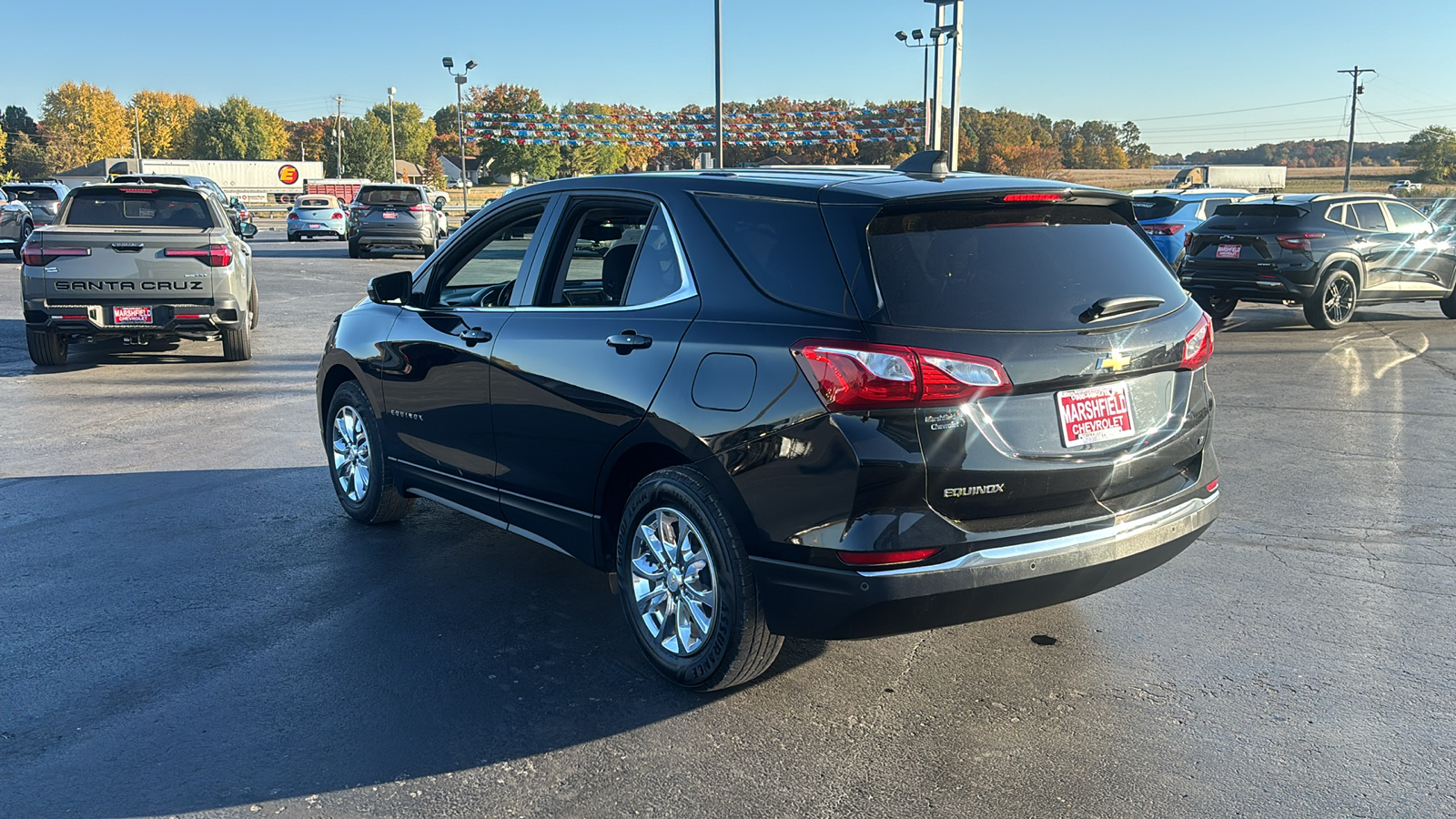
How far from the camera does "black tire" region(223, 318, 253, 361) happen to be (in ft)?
38.2

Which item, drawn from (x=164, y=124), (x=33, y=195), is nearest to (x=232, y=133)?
(x=164, y=124)

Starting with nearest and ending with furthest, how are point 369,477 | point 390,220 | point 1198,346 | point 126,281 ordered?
point 1198,346 → point 369,477 → point 126,281 → point 390,220

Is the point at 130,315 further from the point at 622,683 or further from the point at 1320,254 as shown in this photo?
the point at 1320,254

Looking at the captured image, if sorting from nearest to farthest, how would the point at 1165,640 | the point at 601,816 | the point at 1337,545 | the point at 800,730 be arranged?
the point at 601,816, the point at 800,730, the point at 1165,640, the point at 1337,545

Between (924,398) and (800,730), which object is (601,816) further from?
(924,398)

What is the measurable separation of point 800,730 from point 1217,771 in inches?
47.2

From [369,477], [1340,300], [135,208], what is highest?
[135,208]

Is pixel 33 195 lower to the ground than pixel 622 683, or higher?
higher

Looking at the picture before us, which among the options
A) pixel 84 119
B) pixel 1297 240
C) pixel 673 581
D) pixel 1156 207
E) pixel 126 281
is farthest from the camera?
pixel 84 119

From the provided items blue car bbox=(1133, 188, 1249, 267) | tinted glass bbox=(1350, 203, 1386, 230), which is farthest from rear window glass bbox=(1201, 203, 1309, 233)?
blue car bbox=(1133, 188, 1249, 267)

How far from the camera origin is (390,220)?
27.9 metres

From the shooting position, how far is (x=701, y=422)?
368 cm

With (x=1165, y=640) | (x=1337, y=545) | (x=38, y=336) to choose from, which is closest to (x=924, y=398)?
(x=1165, y=640)

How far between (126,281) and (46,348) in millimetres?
1292
